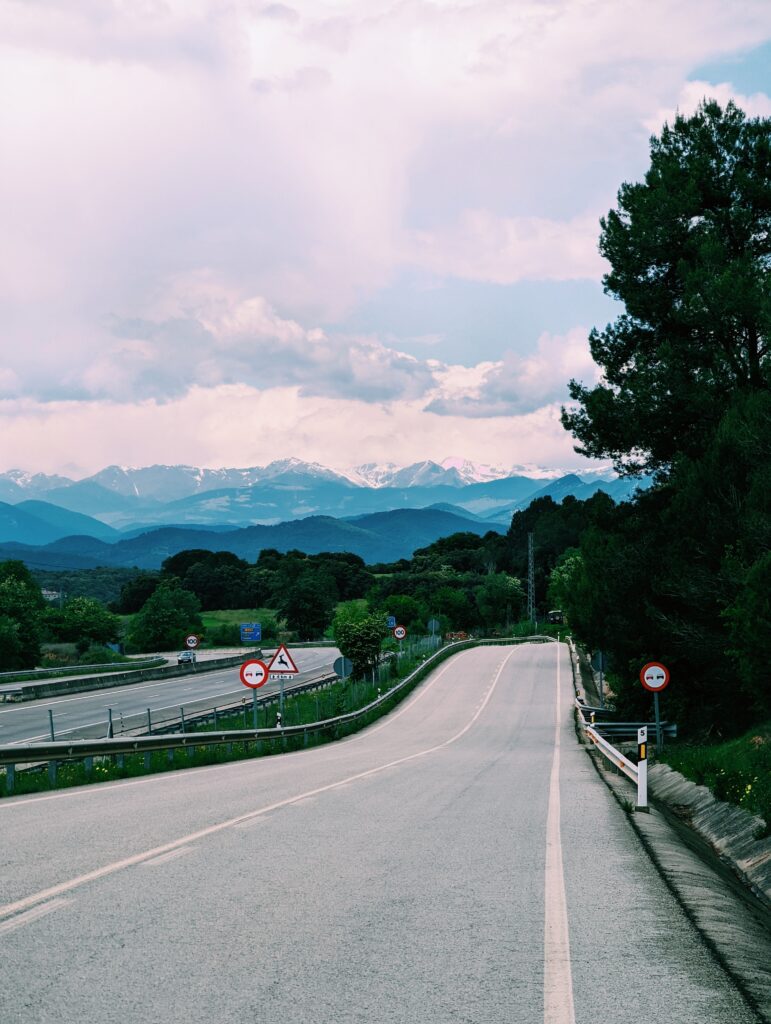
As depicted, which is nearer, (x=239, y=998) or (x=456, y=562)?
(x=239, y=998)

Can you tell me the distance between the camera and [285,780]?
15727 millimetres

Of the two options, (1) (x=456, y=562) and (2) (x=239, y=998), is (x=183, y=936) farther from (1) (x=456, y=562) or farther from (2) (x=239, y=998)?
(1) (x=456, y=562)

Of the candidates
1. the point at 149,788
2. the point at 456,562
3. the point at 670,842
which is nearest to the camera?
the point at 670,842

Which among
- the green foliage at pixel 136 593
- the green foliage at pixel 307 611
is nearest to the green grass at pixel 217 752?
the green foliage at pixel 307 611

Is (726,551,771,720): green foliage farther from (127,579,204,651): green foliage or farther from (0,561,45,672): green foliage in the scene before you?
(127,579,204,651): green foliage

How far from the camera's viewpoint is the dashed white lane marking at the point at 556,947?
454 cm

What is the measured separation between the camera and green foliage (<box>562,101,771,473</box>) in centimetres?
2856

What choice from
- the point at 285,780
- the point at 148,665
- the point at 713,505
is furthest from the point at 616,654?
the point at 148,665

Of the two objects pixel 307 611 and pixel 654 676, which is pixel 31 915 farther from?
pixel 307 611

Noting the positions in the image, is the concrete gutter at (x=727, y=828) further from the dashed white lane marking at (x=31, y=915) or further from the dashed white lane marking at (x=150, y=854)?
the dashed white lane marking at (x=31, y=915)

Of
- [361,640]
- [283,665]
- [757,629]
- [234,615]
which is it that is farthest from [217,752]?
[234,615]

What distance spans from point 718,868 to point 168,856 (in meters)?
6.16

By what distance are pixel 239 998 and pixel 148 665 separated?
74.4m

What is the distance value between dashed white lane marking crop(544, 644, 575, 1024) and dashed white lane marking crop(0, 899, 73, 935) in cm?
299
